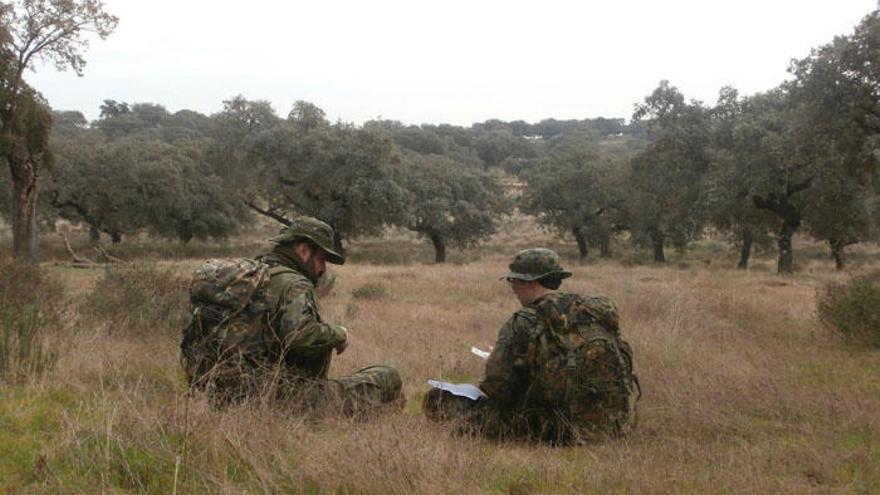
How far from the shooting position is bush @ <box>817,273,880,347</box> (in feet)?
27.6

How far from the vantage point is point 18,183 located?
17484 mm

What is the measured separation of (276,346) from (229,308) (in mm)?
363

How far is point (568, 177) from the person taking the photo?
3831 centimetres

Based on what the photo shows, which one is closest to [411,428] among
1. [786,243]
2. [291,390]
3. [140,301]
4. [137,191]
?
[291,390]

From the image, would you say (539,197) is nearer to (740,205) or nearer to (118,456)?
(740,205)

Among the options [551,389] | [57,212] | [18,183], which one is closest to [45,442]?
[551,389]

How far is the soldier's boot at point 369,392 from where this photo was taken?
4.37 meters

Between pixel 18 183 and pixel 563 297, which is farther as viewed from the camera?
pixel 18 183

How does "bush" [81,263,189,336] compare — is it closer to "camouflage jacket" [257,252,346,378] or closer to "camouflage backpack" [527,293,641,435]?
"camouflage jacket" [257,252,346,378]

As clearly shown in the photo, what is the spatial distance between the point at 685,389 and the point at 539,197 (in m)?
33.4

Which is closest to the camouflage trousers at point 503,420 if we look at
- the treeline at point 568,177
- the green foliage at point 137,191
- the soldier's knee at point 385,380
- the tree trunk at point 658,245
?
the soldier's knee at point 385,380

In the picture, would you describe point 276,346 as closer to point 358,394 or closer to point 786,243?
point 358,394

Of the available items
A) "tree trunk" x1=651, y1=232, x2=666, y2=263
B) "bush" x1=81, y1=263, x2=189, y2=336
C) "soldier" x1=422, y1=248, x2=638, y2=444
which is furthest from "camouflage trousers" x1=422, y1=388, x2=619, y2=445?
"tree trunk" x1=651, y1=232, x2=666, y2=263

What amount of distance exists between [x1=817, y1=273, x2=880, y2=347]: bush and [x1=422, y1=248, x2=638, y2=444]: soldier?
5493 mm
